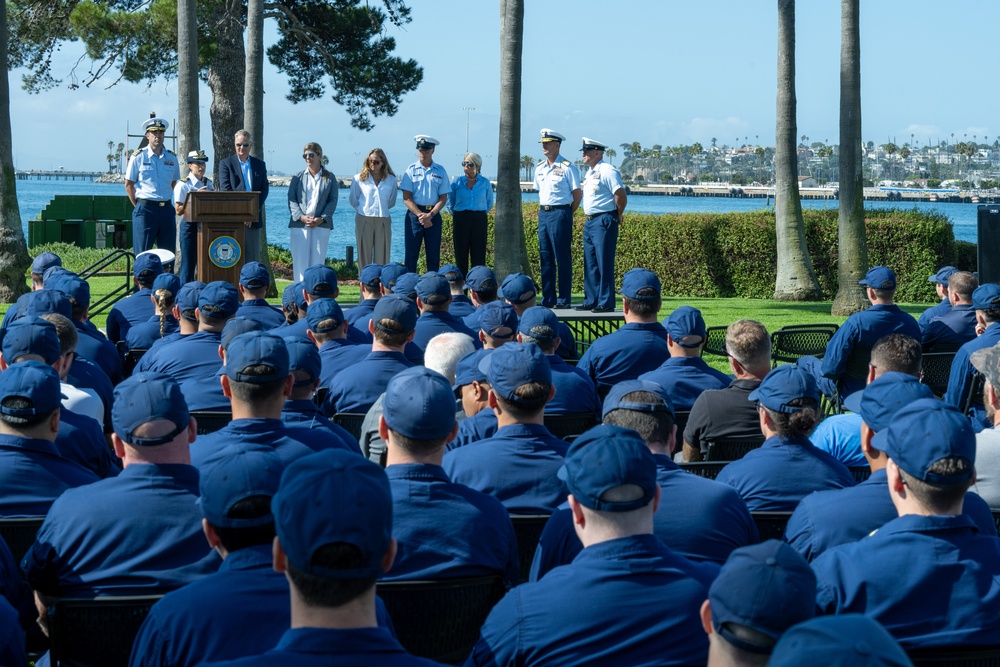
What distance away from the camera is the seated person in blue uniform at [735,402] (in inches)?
244

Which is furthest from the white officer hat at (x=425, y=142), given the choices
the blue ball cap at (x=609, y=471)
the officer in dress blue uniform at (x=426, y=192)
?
the blue ball cap at (x=609, y=471)

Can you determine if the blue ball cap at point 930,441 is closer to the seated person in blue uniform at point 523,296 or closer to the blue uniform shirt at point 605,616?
the blue uniform shirt at point 605,616

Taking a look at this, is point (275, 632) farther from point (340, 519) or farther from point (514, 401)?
point (514, 401)

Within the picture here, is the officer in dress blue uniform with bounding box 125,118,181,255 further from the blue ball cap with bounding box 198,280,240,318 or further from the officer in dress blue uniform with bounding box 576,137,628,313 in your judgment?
the blue ball cap with bounding box 198,280,240,318

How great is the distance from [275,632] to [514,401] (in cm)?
202

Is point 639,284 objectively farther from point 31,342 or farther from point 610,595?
point 610,595

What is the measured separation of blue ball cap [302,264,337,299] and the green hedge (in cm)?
1164

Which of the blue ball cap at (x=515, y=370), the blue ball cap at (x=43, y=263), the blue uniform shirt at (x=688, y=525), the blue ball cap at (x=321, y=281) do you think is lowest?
the blue uniform shirt at (x=688, y=525)

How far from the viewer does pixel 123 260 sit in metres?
26.7

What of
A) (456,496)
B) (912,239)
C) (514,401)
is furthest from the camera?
(912,239)

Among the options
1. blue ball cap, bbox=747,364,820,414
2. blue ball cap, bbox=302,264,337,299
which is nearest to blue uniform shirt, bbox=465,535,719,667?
blue ball cap, bbox=747,364,820,414

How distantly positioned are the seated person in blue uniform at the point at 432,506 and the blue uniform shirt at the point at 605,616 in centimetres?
69

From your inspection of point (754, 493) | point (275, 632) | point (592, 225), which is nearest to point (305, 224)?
point (592, 225)

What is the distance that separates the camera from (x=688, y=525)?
4.28 meters
